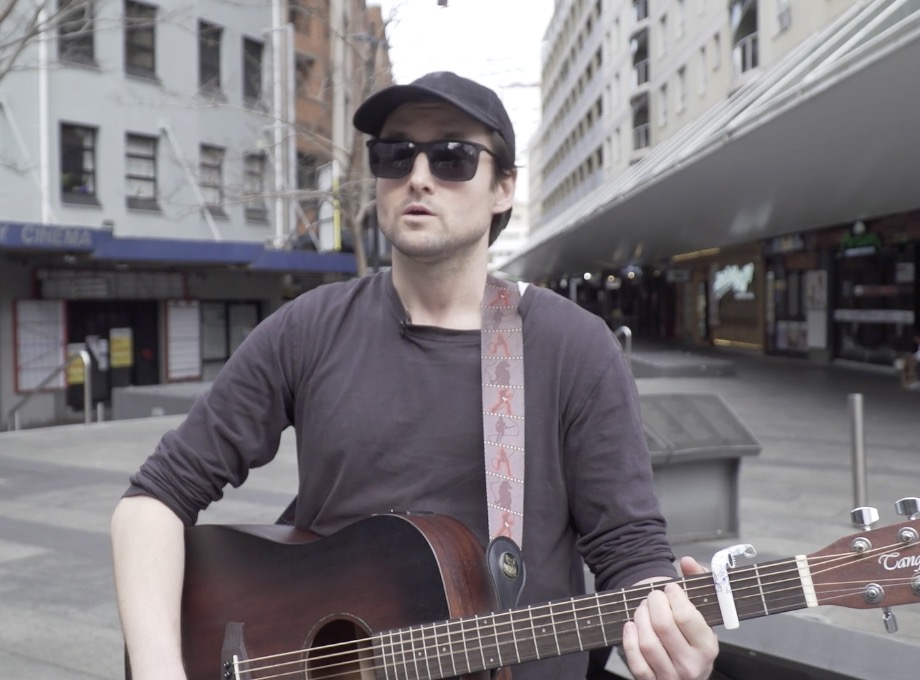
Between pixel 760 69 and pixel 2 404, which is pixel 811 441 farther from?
pixel 2 404

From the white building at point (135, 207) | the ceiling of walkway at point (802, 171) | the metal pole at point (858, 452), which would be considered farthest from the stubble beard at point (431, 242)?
the white building at point (135, 207)

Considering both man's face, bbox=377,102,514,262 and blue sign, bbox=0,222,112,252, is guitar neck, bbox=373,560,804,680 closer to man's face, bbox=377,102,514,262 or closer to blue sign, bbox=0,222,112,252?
man's face, bbox=377,102,514,262

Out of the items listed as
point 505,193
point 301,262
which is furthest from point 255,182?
point 505,193

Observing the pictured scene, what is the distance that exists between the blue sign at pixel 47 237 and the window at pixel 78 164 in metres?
4.31

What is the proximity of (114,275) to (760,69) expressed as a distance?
47.2ft

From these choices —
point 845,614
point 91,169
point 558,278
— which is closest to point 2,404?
point 91,169

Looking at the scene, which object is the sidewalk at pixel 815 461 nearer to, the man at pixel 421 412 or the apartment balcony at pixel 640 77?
the man at pixel 421 412

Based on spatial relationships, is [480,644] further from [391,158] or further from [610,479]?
[391,158]

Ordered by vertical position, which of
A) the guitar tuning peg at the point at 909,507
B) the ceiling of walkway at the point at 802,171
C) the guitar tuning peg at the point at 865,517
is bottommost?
the guitar tuning peg at the point at 865,517

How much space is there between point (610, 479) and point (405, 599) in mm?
459

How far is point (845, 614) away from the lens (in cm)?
479

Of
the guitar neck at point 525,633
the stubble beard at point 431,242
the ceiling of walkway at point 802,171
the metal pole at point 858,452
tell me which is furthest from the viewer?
the ceiling of walkway at point 802,171

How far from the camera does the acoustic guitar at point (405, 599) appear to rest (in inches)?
62.2

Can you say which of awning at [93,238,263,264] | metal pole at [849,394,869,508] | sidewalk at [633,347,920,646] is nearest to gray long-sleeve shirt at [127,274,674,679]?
Answer: sidewalk at [633,347,920,646]
